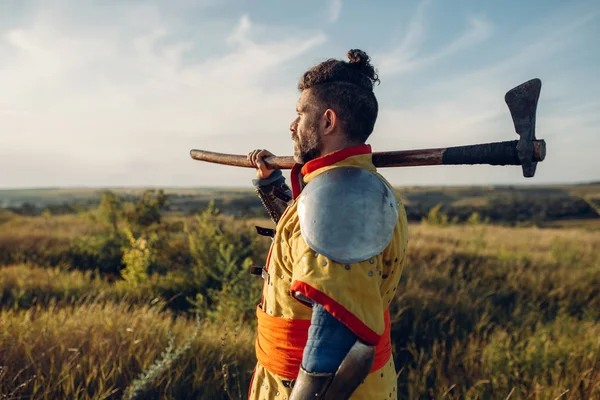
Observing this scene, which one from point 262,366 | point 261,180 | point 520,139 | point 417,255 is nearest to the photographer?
point 520,139

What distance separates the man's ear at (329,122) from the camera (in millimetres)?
1961

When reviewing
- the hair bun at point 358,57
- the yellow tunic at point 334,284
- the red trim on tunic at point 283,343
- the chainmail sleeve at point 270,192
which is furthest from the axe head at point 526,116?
the chainmail sleeve at point 270,192

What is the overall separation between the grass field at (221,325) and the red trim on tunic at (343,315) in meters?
1.91

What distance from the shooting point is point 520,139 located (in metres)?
1.92

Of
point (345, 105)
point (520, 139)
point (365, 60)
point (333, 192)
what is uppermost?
point (365, 60)

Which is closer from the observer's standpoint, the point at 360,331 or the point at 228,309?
the point at 360,331

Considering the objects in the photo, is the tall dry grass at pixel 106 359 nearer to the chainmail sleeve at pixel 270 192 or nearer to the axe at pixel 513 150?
the chainmail sleeve at pixel 270 192

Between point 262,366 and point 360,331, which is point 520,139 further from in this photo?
point 262,366

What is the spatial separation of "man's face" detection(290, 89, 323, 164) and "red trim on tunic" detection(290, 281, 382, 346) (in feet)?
2.10

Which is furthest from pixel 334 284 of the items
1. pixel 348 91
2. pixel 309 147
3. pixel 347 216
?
pixel 348 91

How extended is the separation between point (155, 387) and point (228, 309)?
1.77 m

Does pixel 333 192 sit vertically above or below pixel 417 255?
above

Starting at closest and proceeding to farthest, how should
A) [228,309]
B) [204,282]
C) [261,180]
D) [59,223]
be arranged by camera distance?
1. [261,180]
2. [228,309]
3. [204,282]
4. [59,223]

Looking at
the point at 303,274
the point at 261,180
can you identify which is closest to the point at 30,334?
the point at 261,180
